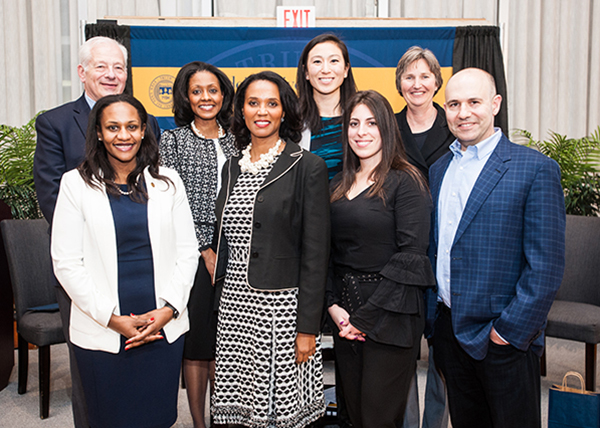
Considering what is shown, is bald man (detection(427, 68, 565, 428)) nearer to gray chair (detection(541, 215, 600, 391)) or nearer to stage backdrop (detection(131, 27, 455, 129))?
gray chair (detection(541, 215, 600, 391))

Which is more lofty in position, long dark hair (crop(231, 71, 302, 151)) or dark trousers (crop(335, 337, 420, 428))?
long dark hair (crop(231, 71, 302, 151))

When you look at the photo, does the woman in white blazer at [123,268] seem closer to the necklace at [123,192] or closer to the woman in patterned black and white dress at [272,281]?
the necklace at [123,192]

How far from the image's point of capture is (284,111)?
219cm

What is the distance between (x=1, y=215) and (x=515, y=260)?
344 centimetres

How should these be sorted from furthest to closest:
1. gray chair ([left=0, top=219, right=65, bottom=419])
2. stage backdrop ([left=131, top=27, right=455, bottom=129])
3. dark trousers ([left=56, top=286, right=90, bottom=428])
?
stage backdrop ([left=131, top=27, right=455, bottom=129]) < gray chair ([left=0, top=219, right=65, bottom=419]) < dark trousers ([left=56, top=286, right=90, bottom=428])

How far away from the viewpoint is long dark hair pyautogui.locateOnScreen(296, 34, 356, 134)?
259 cm

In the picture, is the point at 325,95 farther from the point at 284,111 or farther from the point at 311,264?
the point at 311,264

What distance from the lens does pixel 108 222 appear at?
74.5 inches

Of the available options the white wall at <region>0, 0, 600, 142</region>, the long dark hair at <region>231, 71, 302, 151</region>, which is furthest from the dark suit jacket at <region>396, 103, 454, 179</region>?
the white wall at <region>0, 0, 600, 142</region>

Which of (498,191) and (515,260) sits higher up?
(498,191)

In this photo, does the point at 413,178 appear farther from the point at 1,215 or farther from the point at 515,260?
the point at 1,215

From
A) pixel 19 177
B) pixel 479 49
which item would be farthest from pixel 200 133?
pixel 479 49

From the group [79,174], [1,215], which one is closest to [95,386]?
[79,174]

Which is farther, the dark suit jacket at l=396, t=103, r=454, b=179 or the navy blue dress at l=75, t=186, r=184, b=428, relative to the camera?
the dark suit jacket at l=396, t=103, r=454, b=179
